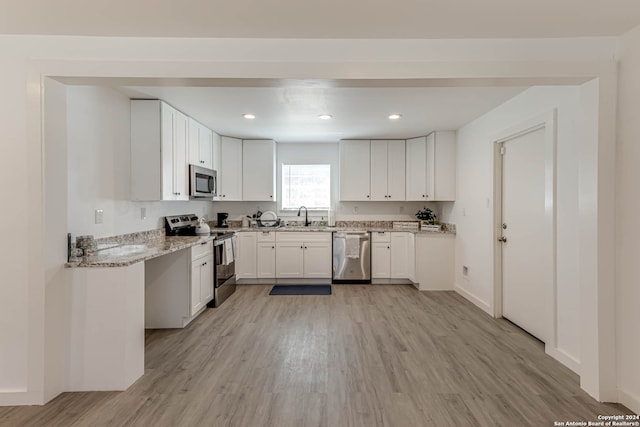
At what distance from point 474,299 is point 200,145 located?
13.6ft

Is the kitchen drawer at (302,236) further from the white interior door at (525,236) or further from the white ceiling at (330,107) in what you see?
the white interior door at (525,236)

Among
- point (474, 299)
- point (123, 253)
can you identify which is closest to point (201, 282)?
point (123, 253)

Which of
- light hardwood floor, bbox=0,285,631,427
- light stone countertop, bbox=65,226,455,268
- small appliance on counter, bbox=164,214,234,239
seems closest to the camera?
light hardwood floor, bbox=0,285,631,427

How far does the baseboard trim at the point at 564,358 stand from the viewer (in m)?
2.47

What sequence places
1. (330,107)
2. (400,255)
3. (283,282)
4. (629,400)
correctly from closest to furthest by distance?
1. (629,400)
2. (330,107)
3. (400,255)
4. (283,282)

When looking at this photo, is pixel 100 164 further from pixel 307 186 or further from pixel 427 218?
pixel 427 218

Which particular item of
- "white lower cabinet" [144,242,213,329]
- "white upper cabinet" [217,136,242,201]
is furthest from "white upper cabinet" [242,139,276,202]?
→ "white lower cabinet" [144,242,213,329]

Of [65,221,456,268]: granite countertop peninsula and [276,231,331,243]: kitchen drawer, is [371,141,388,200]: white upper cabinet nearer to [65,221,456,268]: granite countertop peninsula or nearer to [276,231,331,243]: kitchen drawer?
[65,221,456,268]: granite countertop peninsula

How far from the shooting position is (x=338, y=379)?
2385 mm

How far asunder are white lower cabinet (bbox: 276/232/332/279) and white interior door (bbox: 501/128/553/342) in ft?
8.29

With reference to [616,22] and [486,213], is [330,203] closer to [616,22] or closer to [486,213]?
[486,213]

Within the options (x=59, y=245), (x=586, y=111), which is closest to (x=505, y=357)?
(x=586, y=111)

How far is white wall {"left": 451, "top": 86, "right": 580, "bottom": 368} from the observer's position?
8.23ft

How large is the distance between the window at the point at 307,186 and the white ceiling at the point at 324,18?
3729 mm
